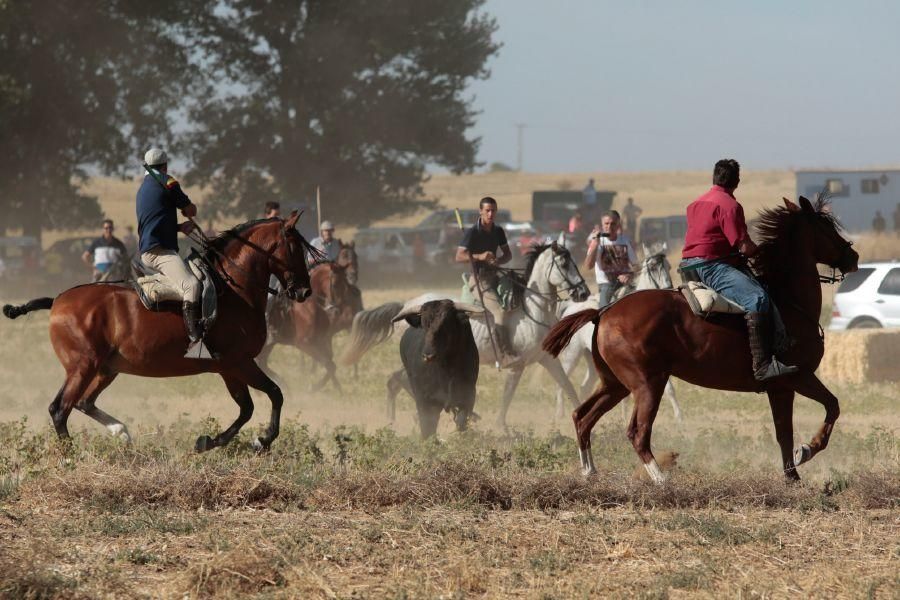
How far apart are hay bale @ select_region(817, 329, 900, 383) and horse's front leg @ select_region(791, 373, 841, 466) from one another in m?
10.8

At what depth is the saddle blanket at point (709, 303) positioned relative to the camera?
33.1 ft

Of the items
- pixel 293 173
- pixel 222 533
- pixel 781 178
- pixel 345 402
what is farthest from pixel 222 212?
pixel 781 178

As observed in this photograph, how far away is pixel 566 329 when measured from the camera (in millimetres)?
10492

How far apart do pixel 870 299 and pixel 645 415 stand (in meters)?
14.8

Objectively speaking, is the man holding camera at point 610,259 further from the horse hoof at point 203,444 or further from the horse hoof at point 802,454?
the horse hoof at point 203,444

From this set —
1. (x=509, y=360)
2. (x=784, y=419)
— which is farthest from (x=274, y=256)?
(x=509, y=360)

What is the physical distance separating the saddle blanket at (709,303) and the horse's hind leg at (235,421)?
3.87 m

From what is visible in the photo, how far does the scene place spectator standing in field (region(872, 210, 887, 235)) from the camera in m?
45.4

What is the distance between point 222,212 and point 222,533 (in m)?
41.2

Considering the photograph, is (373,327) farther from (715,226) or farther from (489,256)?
(715,226)

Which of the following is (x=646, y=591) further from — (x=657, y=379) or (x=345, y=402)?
(x=345, y=402)

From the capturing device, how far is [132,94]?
147 ft

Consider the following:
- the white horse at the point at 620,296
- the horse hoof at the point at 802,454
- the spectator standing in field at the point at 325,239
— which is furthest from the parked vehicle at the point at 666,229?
the horse hoof at the point at 802,454

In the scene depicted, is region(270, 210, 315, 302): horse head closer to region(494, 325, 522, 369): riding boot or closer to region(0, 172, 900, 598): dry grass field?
region(0, 172, 900, 598): dry grass field
